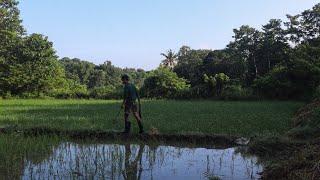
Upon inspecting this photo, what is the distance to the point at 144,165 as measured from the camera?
751cm

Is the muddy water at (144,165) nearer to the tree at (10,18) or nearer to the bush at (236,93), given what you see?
the bush at (236,93)

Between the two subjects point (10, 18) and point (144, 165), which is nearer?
point (144, 165)

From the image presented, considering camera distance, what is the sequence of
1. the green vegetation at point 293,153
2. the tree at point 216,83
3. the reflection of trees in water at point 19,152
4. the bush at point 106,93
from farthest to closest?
the bush at point 106,93
the tree at point 216,83
the reflection of trees in water at point 19,152
the green vegetation at point 293,153

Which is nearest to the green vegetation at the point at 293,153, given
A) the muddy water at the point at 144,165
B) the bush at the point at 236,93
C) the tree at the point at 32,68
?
the muddy water at the point at 144,165

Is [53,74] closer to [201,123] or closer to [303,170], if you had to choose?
[201,123]

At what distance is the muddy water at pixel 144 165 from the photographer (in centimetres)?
664

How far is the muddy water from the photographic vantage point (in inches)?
261

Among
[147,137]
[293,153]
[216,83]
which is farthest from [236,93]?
[293,153]

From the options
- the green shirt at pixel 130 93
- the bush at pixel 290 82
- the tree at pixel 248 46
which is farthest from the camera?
the tree at pixel 248 46

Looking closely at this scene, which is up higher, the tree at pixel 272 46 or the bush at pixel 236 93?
the tree at pixel 272 46

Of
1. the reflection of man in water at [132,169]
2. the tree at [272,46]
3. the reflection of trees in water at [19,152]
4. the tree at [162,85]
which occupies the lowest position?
the reflection of man in water at [132,169]

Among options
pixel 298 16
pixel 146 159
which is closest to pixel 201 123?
pixel 146 159

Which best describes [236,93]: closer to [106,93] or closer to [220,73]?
[220,73]

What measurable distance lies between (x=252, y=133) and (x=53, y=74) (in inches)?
1090
